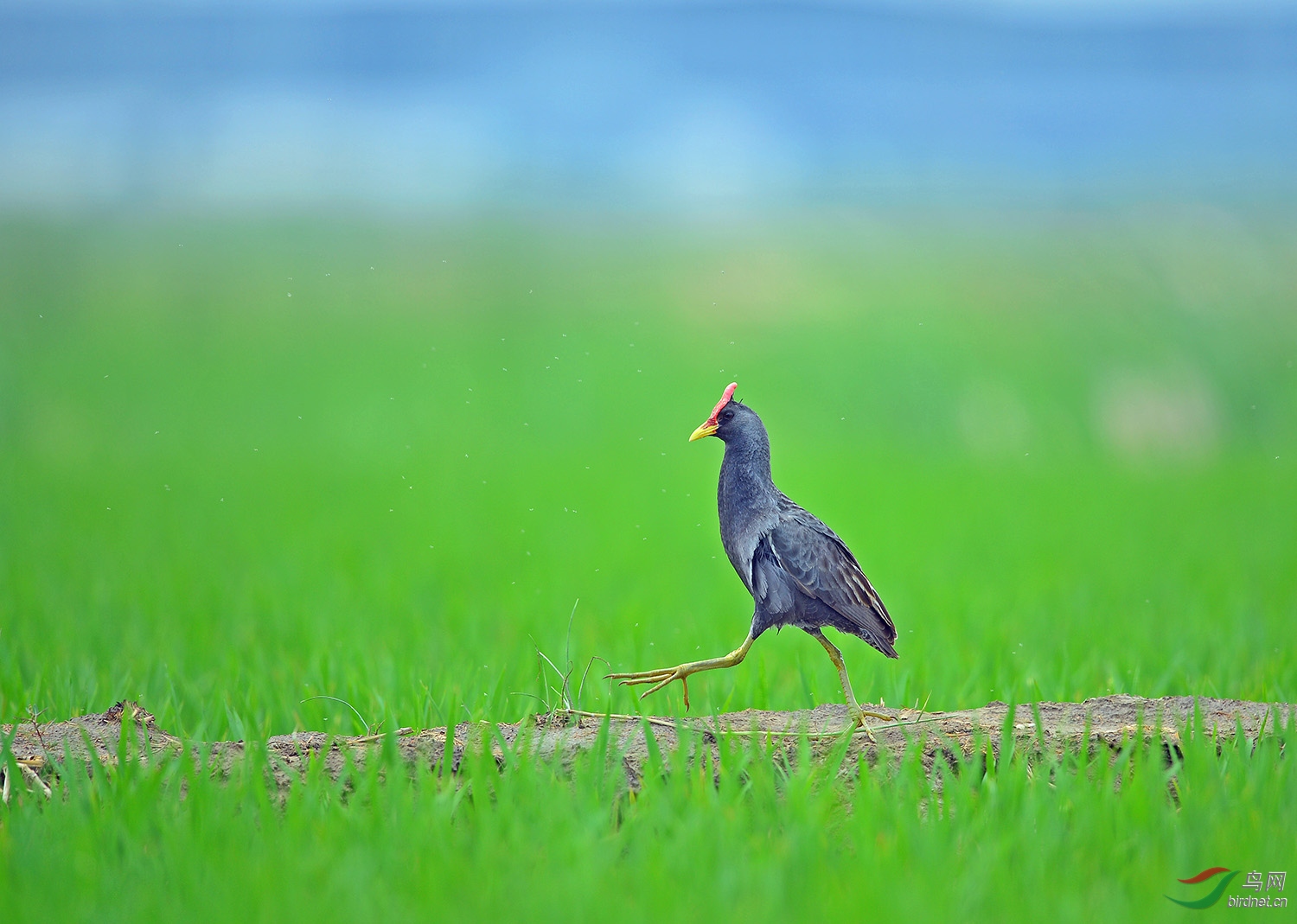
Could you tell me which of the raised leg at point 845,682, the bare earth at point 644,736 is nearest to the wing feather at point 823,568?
the raised leg at point 845,682

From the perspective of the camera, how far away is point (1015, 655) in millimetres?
6180

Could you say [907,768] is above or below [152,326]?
below

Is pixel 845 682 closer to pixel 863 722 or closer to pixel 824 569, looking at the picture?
pixel 863 722

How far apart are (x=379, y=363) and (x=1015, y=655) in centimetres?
2039

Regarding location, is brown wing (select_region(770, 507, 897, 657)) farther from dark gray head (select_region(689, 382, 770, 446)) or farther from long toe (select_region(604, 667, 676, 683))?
long toe (select_region(604, 667, 676, 683))

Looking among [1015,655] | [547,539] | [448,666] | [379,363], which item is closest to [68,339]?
[379,363]

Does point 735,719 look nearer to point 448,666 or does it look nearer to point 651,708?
point 651,708

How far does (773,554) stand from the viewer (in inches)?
153

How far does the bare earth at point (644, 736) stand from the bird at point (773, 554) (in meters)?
0.30

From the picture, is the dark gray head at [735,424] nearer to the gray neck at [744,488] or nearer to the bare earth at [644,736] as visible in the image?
the gray neck at [744,488]

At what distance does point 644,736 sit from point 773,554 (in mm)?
941

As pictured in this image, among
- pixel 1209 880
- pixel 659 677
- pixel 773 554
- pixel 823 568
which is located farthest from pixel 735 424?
pixel 1209 880

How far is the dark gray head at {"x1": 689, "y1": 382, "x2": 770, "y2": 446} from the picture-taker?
3883 mm

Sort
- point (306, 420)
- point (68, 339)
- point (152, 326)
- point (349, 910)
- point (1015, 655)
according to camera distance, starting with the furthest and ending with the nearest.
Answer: point (152, 326) < point (68, 339) < point (306, 420) < point (1015, 655) < point (349, 910)
